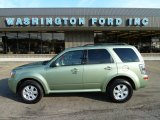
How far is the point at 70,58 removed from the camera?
27.1 ft

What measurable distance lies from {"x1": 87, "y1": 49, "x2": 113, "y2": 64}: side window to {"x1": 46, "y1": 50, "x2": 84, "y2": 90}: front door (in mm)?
361

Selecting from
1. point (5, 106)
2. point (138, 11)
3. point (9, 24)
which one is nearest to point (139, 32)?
point (138, 11)

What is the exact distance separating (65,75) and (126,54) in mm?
2011

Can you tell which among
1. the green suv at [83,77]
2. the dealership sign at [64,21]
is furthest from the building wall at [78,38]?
the green suv at [83,77]

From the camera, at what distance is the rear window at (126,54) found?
825 cm

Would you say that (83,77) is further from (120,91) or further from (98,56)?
(120,91)

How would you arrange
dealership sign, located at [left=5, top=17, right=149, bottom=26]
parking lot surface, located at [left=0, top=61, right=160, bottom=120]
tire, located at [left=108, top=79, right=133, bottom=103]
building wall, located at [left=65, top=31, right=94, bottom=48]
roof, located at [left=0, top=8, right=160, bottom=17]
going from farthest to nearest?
roof, located at [left=0, top=8, right=160, bottom=17]
building wall, located at [left=65, top=31, right=94, bottom=48]
dealership sign, located at [left=5, top=17, right=149, bottom=26]
tire, located at [left=108, top=79, right=133, bottom=103]
parking lot surface, located at [left=0, top=61, right=160, bottom=120]

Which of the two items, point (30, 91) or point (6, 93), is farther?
point (6, 93)

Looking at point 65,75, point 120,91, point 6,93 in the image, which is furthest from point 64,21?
point 120,91

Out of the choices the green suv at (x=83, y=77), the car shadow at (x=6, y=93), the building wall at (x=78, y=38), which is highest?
the building wall at (x=78, y=38)

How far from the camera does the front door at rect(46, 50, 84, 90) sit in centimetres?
808

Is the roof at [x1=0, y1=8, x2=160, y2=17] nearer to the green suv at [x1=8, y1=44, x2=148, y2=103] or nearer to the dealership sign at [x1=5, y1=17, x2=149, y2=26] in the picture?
the dealership sign at [x1=5, y1=17, x2=149, y2=26]

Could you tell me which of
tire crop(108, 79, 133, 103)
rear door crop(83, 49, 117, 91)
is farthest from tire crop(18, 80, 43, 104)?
tire crop(108, 79, 133, 103)

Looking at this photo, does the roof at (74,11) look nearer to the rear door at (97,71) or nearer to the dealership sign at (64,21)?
the dealership sign at (64,21)
